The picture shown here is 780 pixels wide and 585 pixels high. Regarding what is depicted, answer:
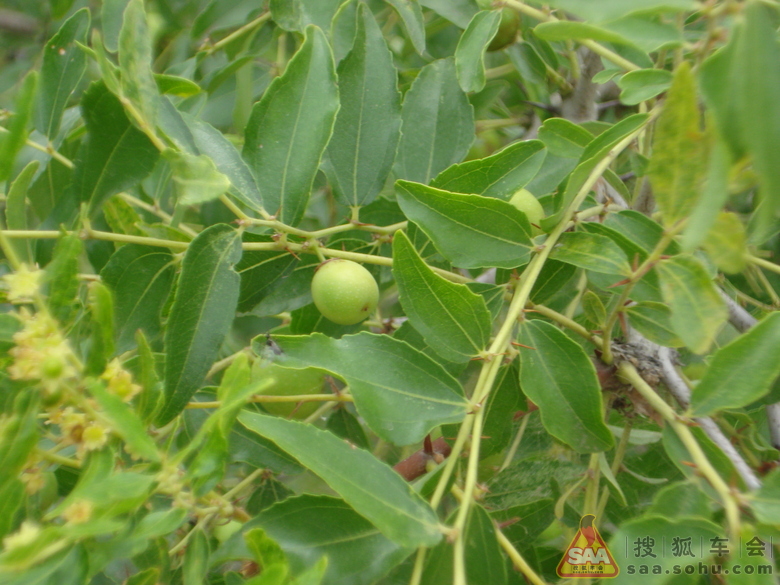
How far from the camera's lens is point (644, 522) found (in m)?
0.69

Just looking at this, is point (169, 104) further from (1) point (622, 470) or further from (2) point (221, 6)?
(1) point (622, 470)

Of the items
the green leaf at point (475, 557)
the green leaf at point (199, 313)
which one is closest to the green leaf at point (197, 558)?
the green leaf at point (199, 313)

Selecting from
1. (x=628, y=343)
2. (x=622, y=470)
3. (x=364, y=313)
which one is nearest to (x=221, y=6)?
(x=364, y=313)

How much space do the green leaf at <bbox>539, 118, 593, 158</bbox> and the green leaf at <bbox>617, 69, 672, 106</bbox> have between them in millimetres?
137

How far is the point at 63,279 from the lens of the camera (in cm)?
77

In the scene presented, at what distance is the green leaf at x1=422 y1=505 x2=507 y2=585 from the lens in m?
0.80

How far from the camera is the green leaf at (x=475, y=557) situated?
80 cm

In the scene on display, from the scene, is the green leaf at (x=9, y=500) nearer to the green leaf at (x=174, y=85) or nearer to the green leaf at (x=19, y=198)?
the green leaf at (x=19, y=198)

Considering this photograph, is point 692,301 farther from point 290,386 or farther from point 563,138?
point 290,386

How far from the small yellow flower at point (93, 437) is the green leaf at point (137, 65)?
40cm

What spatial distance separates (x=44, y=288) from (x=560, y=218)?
2.32ft

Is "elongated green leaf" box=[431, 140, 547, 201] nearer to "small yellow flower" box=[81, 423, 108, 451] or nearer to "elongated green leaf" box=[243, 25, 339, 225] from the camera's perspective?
"elongated green leaf" box=[243, 25, 339, 225]

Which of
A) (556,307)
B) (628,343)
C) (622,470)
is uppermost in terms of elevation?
(628,343)

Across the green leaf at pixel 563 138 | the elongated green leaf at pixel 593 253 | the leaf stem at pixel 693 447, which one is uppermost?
the green leaf at pixel 563 138
